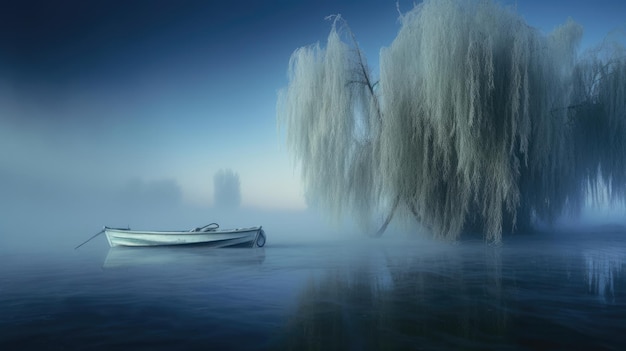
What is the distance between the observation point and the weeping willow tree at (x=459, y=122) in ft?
40.0

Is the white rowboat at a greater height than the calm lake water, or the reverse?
the white rowboat

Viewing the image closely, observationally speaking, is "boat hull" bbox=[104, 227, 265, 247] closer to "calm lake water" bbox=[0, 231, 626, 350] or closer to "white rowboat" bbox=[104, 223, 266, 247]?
"white rowboat" bbox=[104, 223, 266, 247]

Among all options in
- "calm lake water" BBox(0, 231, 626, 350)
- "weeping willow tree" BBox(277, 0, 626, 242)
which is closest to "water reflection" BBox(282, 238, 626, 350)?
"calm lake water" BBox(0, 231, 626, 350)

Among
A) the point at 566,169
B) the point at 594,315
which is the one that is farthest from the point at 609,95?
the point at 594,315

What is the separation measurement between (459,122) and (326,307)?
8.37m

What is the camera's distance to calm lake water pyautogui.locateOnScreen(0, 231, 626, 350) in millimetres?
3980

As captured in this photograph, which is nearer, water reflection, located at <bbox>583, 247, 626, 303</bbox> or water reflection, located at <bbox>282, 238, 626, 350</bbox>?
water reflection, located at <bbox>282, 238, 626, 350</bbox>

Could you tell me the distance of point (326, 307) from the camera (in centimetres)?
537

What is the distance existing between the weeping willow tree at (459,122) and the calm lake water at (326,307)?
3.98 metres

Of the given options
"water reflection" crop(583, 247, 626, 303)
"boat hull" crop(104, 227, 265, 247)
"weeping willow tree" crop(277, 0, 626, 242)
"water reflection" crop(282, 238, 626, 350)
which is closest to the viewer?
"water reflection" crop(282, 238, 626, 350)

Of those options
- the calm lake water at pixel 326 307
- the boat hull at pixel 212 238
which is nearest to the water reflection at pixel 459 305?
the calm lake water at pixel 326 307

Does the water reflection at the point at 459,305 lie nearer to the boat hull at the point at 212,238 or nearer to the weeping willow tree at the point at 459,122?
the weeping willow tree at the point at 459,122

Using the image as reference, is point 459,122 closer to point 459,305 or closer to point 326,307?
point 459,305

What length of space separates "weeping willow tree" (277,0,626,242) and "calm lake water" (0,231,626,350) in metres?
3.98
